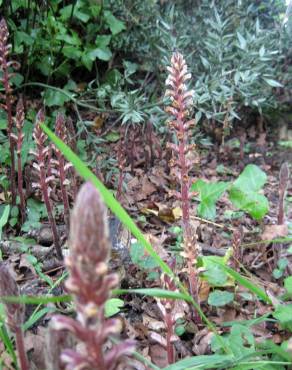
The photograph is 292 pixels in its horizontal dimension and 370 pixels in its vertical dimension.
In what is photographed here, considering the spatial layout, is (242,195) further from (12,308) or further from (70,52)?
(70,52)

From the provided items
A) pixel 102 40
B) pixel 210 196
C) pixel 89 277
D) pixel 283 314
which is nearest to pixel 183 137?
pixel 210 196

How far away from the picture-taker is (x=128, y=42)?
457cm

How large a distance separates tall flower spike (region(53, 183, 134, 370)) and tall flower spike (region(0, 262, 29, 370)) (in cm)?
34

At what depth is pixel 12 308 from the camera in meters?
1.07

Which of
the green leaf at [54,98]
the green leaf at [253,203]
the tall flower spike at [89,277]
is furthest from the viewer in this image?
the green leaf at [54,98]

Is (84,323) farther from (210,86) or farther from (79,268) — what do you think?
(210,86)

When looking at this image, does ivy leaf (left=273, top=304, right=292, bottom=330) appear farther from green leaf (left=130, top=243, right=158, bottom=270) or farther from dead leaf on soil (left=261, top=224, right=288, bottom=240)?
dead leaf on soil (left=261, top=224, right=288, bottom=240)

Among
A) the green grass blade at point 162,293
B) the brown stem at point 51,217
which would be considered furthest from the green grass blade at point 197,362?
the brown stem at point 51,217

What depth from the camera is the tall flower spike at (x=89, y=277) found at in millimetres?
651

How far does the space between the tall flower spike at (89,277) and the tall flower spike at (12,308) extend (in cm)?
34

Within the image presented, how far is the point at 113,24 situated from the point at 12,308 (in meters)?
3.81

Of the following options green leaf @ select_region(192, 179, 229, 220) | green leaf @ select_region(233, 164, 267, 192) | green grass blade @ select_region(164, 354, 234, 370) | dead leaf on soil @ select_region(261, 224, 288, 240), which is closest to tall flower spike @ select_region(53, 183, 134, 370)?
green grass blade @ select_region(164, 354, 234, 370)

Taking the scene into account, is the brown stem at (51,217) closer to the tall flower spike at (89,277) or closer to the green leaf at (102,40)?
the tall flower spike at (89,277)

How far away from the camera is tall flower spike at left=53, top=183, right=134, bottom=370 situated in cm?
65
